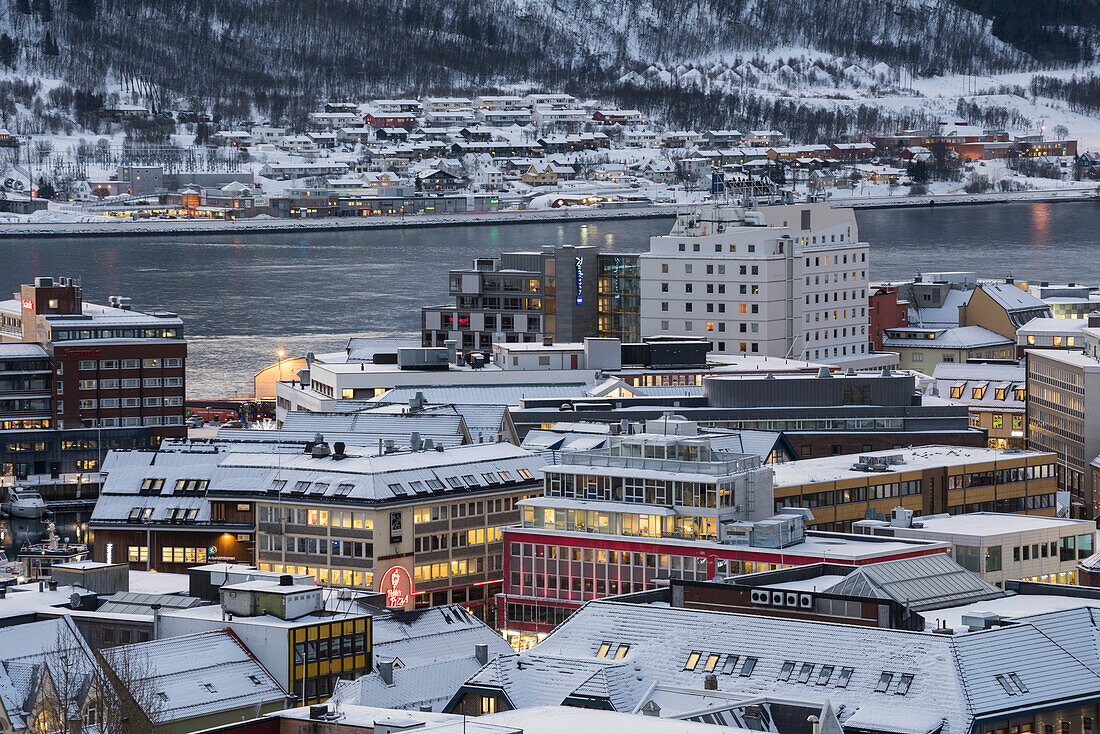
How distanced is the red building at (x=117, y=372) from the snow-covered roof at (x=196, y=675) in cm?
4026

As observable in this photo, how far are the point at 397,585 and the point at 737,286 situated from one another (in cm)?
3747

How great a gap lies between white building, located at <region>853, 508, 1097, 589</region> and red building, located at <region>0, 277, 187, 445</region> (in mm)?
34281

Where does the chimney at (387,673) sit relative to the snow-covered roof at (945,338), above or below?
below

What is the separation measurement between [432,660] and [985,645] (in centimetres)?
926

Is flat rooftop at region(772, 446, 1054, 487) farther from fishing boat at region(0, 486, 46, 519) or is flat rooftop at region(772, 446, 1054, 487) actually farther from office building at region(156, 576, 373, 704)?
fishing boat at region(0, 486, 46, 519)

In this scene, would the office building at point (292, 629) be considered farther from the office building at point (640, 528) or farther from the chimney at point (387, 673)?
the office building at point (640, 528)

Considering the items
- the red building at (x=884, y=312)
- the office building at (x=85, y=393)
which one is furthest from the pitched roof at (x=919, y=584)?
the red building at (x=884, y=312)

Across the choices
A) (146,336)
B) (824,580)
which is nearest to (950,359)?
(146,336)

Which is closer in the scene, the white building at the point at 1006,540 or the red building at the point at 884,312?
the white building at the point at 1006,540

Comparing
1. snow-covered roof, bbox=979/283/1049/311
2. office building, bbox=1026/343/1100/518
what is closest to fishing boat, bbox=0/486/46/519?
office building, bbox=1026/343/1100/518

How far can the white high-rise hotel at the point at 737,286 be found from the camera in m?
82.5

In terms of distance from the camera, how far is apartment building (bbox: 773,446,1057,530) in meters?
48.5

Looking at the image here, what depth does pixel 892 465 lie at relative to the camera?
50656mm

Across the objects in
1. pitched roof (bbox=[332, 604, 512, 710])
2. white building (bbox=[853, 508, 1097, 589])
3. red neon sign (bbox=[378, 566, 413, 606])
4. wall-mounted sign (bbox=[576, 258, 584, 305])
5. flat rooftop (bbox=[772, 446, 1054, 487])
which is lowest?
red neon sign (bbox=[378, 566, 413, 606])
